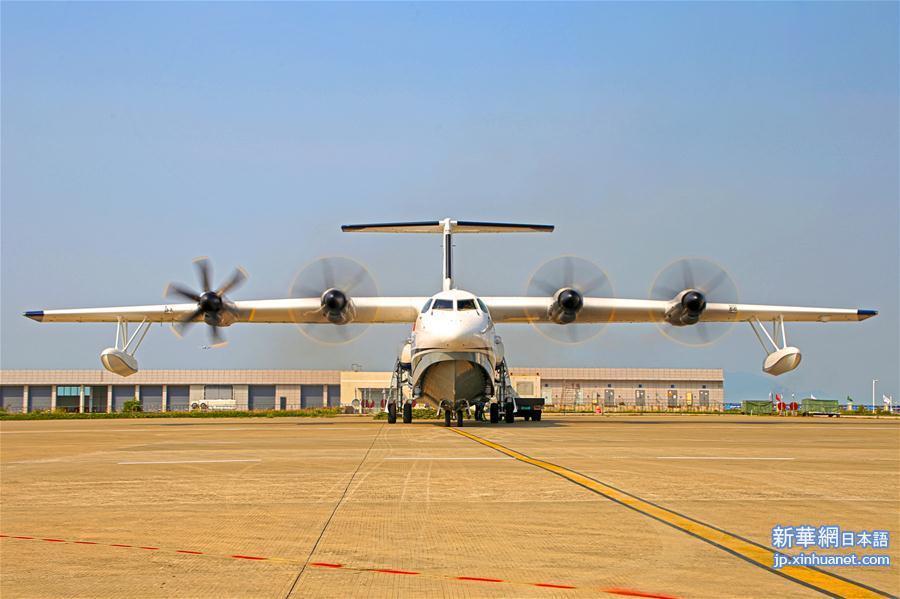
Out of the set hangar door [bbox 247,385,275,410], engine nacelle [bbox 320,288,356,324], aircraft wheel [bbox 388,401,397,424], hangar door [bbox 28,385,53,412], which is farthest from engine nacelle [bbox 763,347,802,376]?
hangar door [bbox 28,385,53,412]

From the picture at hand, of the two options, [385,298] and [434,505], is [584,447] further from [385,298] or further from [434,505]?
[385,298]

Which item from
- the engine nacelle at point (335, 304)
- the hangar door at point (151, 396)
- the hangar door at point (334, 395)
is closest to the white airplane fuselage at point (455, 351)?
the engine nacelle at point (335, 304)

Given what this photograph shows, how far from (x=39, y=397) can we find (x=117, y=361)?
57.0m

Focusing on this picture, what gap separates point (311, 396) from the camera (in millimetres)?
87375

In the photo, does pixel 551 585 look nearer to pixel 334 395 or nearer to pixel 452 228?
pixel 452 228

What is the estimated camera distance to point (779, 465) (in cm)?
1297

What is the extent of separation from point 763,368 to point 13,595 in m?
32.7

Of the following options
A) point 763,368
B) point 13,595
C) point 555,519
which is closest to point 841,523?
point 555,519

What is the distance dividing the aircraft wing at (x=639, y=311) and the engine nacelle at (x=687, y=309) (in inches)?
18.8

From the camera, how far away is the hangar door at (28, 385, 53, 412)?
82.9 m

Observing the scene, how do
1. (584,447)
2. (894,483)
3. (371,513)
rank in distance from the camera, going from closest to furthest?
(371,513), (894,483), (584,447)

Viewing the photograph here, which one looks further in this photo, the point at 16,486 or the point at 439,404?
the point at 439,404

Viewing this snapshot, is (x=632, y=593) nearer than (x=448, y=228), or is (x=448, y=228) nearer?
(x=632, y=593)

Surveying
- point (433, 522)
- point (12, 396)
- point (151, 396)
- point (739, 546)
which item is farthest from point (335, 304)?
point (12, 396)
